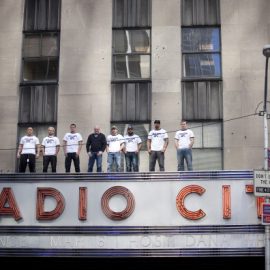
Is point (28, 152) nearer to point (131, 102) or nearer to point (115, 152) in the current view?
point (115, 152)

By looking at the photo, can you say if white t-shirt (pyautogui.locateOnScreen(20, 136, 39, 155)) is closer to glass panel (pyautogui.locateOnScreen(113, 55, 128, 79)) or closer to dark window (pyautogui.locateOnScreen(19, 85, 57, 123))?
dark window (pyautogui.locateOnScreen(19, 85, 57, 123))

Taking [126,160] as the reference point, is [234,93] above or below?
above

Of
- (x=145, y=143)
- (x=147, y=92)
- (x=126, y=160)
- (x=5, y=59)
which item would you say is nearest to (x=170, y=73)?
(x=147, y=92)

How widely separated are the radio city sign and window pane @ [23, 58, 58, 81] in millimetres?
6550

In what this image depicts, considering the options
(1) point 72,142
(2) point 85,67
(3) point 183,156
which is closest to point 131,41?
(2) point 85,67

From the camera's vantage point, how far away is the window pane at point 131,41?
88.6 feet

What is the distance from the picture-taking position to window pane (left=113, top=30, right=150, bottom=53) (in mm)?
27000

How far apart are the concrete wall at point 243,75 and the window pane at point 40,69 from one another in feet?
23.6

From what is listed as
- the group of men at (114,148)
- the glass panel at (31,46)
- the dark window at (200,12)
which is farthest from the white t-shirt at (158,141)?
the glass panel at (31,46)

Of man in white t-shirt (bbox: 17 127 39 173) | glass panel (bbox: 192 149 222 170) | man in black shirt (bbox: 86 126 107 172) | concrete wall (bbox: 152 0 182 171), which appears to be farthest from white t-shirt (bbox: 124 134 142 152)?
glass panel (bbox: 192 149 222 170)

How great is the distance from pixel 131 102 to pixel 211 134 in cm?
356

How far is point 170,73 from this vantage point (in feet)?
86.7
